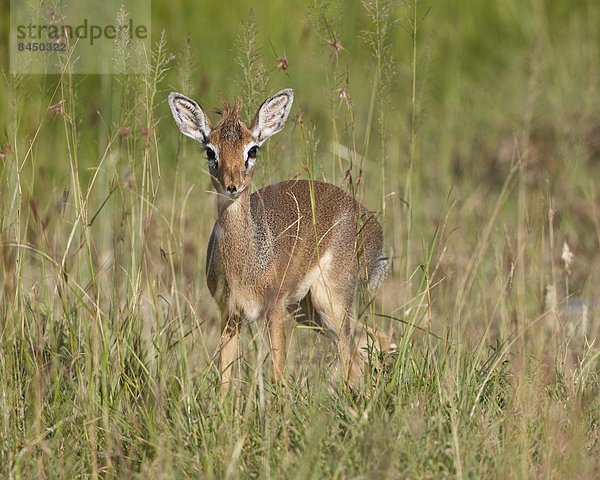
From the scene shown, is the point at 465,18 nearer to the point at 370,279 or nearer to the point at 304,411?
the point at 370,279

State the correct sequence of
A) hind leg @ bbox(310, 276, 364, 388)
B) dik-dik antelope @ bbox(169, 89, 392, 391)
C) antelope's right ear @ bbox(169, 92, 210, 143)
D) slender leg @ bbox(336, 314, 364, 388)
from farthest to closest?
1. hind leg @ bbox(310, 276, 364, 388)
2. antelope's right ear @ bbox(169, 92, 210, 143)
3. dik-dik antelope @ bbox(169, 89, 392, 391)
4. slender leg @ bbox(336, 314, 364, 388)

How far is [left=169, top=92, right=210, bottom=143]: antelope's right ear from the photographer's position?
5062 millimetres

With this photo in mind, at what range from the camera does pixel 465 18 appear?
36.1 ft

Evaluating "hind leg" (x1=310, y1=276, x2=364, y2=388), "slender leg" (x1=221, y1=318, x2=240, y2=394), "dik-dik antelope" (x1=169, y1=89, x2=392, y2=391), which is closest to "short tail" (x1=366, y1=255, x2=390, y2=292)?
"dik-dik antelope" (x1=169, y1=89, x2=392, y2=391)

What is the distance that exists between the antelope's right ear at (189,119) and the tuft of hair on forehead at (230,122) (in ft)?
0.23

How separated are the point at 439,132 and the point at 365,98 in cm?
73

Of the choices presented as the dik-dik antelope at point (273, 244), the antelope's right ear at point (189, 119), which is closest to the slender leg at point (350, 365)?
the dik-dik antelope at point (273, 244)

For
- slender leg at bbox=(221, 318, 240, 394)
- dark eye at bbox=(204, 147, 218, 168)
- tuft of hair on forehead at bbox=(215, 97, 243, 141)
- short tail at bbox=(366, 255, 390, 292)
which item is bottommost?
slender leg at bbox=(221, 318, 240, 394)

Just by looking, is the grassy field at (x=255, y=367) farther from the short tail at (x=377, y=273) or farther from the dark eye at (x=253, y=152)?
the short tail at (x=377, y=273)

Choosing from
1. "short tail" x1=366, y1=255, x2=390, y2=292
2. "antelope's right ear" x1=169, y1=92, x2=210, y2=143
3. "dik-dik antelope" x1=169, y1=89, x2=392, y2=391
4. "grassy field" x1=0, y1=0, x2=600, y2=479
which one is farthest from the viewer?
"short tail" x1=366, y1=255, x2=390, y2=292

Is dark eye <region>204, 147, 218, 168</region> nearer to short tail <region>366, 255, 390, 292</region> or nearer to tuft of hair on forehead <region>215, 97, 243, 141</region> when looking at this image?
tuft of hair on forehead <region>215, 97, 243, 141</region>

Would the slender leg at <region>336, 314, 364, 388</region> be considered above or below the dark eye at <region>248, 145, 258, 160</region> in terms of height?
below

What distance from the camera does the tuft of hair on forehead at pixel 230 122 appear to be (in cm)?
500

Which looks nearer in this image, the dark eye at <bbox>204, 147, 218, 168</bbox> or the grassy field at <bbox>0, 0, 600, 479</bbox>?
the grassy field at <bbox>0, 0, 600, 479</bbox>
